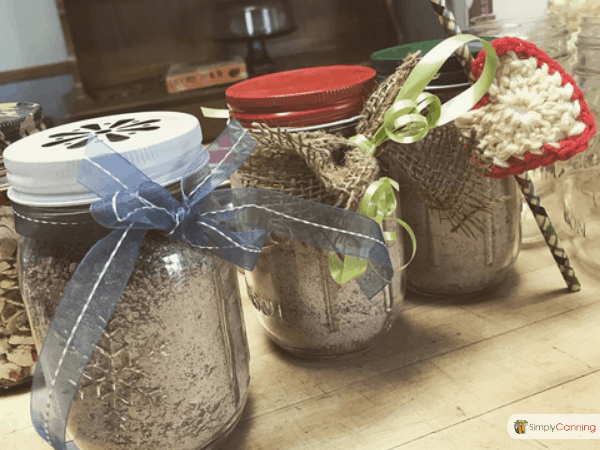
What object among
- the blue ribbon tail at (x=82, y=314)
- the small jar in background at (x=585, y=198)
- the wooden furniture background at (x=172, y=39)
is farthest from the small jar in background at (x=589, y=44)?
the wooden furniture background at (x=172, y=39)

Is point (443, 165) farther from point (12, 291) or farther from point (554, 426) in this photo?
point (12, 291)

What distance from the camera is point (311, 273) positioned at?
0.52m

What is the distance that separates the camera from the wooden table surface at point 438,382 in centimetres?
46

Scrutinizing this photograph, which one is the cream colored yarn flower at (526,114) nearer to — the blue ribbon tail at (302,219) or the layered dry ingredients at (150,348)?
the blue ribbon tail at (302,219)

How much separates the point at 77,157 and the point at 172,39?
1.77m

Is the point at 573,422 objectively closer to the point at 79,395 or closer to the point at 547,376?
the point at 547,376

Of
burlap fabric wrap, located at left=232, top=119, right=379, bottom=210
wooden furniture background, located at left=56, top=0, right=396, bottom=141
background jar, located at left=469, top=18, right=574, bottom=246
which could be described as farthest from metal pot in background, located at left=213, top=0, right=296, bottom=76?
burlap fabric wrap, located at left=232, top=119, right=379, bottom=210

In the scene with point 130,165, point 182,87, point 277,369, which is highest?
point 130,165

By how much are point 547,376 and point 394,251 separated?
0.55 ft

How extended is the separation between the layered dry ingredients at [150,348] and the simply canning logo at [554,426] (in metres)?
0.22

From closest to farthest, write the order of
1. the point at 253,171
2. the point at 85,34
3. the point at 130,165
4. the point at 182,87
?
the point at 130,165, the point at 253,171, the point at 182,87, the point at 85,34

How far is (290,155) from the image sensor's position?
47cm

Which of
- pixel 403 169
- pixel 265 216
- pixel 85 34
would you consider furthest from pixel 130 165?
pixel 85 34

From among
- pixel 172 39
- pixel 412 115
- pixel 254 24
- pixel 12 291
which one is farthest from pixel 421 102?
pixel 172 39
